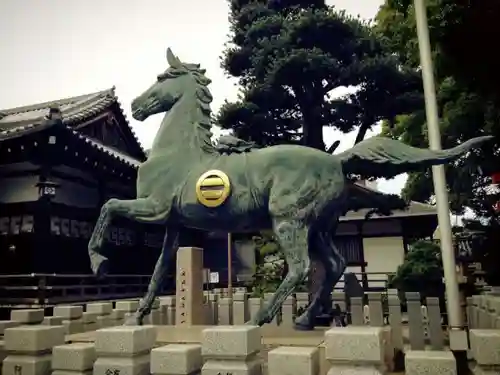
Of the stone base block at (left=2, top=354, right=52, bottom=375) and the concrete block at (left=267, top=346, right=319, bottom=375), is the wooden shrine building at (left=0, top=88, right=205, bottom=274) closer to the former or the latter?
the stone base block at (left=2, top=354, right=52, bottom=375)

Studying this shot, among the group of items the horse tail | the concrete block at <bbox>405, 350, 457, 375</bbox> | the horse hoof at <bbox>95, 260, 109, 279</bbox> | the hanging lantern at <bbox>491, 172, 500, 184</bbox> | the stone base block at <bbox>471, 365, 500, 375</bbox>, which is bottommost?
the stone base block at <bbox>471, 365, 500, 375</bbox>

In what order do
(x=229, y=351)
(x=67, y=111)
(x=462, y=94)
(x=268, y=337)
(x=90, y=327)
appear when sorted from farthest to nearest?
(x=67, y=111), (x=462, y=94), (x=90, y=327), (x=268, y=337), (x=229, y=351)

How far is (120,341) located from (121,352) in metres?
0.08

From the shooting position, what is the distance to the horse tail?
4301 millimetres

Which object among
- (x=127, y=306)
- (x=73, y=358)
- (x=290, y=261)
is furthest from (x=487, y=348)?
(x=127, y=306)

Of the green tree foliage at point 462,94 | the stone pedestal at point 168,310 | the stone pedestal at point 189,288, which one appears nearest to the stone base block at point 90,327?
the stone pedestal at point 168,310

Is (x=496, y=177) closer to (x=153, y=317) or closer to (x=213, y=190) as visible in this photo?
(x=213, y=190)

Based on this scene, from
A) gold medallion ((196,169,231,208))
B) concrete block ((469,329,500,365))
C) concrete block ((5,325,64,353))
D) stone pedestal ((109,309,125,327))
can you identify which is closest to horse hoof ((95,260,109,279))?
concrete block ((5,325,64,353))

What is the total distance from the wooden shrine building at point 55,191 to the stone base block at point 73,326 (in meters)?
5.61

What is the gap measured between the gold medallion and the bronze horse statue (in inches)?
0.4

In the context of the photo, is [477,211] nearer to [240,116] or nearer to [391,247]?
[240,116]

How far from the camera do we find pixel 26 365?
3.55 meters

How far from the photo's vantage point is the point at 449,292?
257 inches

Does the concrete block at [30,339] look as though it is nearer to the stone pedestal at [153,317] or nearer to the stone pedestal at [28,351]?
the stone pedestal at [28,351]
